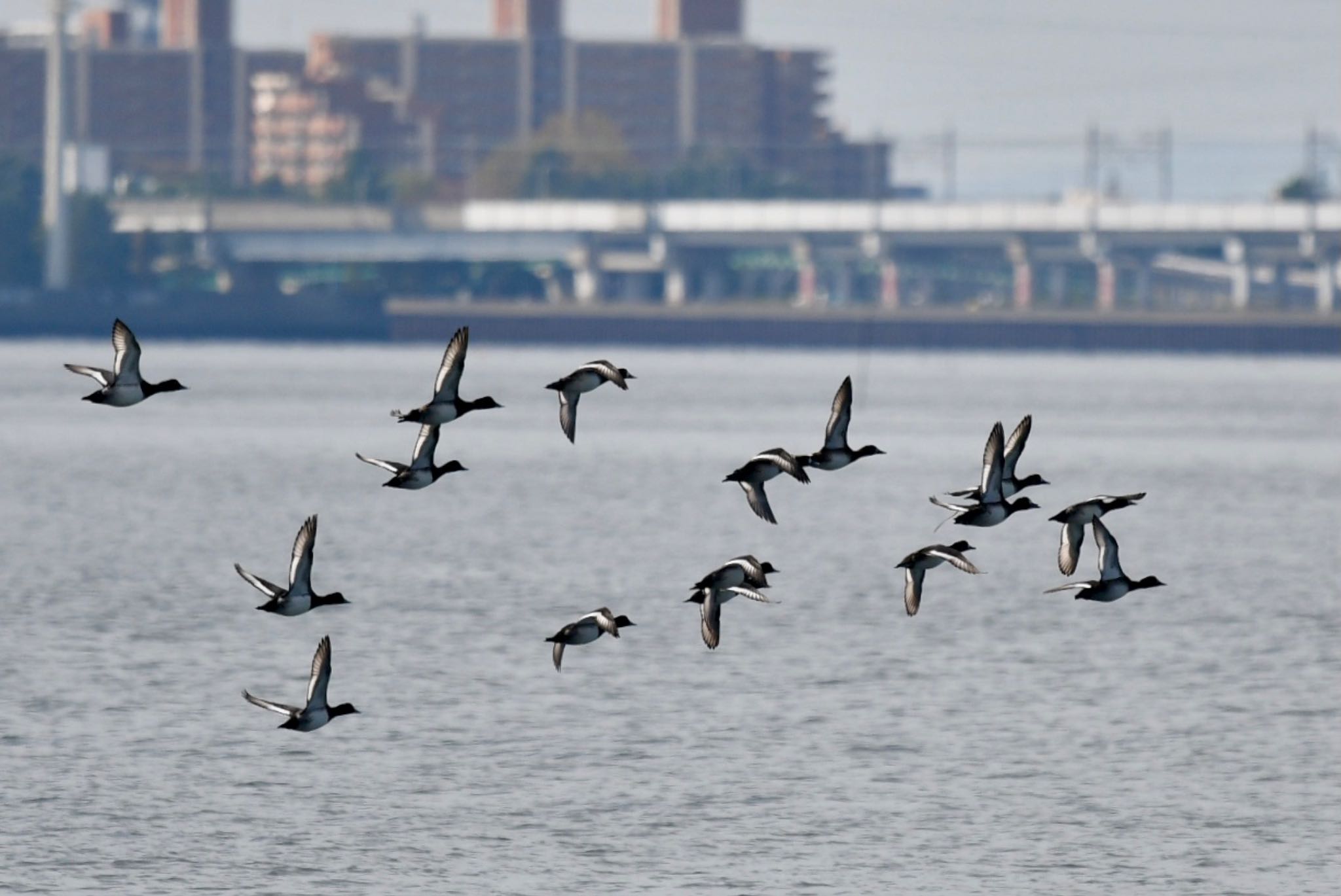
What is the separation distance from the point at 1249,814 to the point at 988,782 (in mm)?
3850

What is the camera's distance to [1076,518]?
2934 cm

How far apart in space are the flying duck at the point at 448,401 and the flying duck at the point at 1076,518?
18.9 ft

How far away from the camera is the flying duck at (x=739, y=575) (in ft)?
92.1

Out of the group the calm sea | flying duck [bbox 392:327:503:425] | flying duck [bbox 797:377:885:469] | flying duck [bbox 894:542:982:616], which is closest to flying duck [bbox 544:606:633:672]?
flying duck [bbox 797:377:885:469]

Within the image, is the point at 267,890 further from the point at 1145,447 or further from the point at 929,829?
the point at 1145,447

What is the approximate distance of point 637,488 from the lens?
358 feet

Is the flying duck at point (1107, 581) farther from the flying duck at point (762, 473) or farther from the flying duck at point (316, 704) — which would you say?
the flying duck at point (316, 704)

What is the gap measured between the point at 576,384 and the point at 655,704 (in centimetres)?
2046

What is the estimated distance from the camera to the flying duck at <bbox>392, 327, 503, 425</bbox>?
26109 mm

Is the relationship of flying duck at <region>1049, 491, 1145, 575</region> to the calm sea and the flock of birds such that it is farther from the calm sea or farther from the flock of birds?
the calm sea

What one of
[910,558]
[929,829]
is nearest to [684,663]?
[929,829]

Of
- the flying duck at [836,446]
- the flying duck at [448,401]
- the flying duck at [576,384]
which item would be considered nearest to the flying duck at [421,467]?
the flying duck at [448,401]

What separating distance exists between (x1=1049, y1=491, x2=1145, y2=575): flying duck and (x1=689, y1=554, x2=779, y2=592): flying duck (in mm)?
2887

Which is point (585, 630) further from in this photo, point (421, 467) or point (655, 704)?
point (655, 704)
